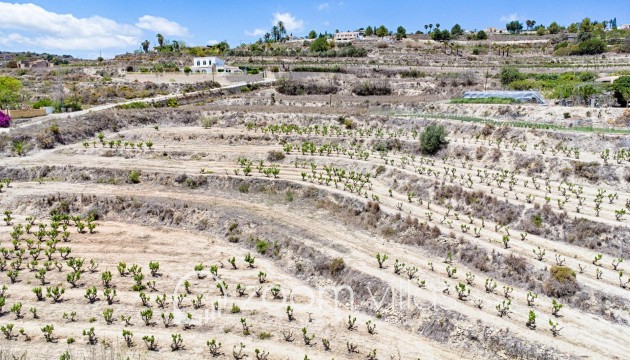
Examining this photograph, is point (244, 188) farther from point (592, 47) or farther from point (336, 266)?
point (592, 47)

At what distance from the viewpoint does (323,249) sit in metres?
22.8

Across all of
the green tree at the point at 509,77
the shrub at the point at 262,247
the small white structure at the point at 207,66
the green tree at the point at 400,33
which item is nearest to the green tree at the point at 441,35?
the green tree at the point at 400,33

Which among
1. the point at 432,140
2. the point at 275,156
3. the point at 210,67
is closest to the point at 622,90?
the point at 432,140

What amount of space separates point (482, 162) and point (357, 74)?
165 ft

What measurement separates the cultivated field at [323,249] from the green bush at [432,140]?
79cm

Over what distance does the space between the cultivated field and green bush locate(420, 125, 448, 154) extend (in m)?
0.79

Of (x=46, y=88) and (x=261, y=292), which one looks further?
(x=46, y=88)

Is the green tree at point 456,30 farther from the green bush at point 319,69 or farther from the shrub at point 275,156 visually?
the shrub at point 275,156

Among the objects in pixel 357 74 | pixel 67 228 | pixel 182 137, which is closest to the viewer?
pixel 67 228

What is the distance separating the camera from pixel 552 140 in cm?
3550

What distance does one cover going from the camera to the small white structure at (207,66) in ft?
293

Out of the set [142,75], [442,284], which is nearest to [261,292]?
[442,284]

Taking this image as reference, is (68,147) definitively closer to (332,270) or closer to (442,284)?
(332,270)

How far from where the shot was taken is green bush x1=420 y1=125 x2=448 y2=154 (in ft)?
123
